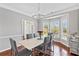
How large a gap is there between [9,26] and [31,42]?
54cm

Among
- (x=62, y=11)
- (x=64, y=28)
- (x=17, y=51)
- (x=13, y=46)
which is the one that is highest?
(x=62, y=11)

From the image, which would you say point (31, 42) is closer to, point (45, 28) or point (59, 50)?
point (45, 28)

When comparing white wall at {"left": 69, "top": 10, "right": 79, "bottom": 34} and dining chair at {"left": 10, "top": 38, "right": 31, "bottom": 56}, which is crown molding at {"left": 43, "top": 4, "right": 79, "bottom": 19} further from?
dining chair at {"left": 10, "top": 38, "right": 31, "bottom": 56}

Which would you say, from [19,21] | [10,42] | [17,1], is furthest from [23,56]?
[17,1]

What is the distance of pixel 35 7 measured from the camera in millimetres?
1904

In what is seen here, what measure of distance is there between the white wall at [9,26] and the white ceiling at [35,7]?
98mm

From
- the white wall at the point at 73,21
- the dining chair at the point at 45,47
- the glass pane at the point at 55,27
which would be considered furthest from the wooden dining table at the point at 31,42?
the white wall at the point at 73,21

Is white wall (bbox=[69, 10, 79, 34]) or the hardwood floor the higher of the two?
white wall (bbox=[69, 10, 79, 34])

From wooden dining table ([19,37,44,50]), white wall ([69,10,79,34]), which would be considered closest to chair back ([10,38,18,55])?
wooden dining table ([19,37,44,50])

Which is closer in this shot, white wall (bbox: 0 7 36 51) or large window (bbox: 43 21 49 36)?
white wall (bbox: 0 7 36 51)

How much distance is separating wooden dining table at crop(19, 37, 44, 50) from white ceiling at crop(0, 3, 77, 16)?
519 millimetres

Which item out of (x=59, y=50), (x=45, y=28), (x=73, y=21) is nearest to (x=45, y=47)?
(x=59, y=50)

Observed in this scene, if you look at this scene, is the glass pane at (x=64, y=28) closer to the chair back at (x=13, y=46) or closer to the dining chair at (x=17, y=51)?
the dining chair at (x=17, y=51)

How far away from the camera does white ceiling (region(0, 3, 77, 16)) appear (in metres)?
1.84
